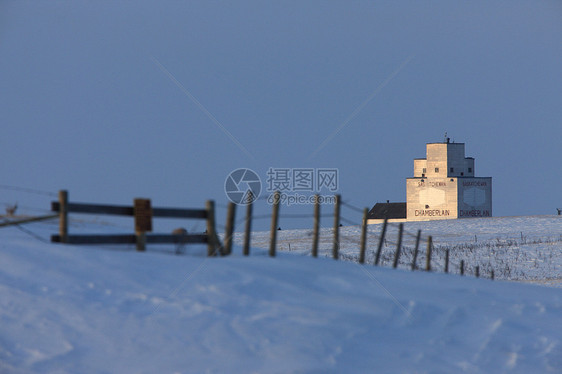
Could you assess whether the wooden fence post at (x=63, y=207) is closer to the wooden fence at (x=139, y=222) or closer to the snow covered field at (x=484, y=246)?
the wooden fence at (x=139, y=222)

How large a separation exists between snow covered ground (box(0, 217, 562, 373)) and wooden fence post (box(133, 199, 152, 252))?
511mm

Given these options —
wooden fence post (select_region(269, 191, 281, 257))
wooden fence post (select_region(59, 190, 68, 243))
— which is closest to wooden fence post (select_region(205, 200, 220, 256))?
wooden fence post (select_region(269, 191, 281, 257))

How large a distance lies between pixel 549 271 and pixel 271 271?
64.1ft

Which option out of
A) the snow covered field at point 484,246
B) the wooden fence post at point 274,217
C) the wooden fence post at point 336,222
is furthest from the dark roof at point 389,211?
the wooden fence post at point 274,217

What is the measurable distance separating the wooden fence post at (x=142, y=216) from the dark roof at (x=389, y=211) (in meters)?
93.0

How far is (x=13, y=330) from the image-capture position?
A: 976cm

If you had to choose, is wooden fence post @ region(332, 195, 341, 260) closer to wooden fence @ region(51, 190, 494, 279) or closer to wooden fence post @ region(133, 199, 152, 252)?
wooden fence @ region(51, 190, 494, 279)

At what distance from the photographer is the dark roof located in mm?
106875

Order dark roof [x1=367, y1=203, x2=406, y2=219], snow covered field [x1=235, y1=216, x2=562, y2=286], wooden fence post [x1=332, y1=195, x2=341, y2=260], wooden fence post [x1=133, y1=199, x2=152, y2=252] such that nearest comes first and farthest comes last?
wooden fence post [x1=133, y1=199, x2=152, y2=252], wooden fence post [x1=332, y1=195, x2=341, y2=260], snow covered field [x1=235, y1=216, x2=562, y2=286], dark roof [x1=367, y1=203, x2=406, y2=219]

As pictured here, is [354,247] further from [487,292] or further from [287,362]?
[287,362]

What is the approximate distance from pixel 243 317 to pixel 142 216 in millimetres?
4035

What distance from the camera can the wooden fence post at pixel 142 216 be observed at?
13.9 metres

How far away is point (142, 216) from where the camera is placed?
13930 millimetres

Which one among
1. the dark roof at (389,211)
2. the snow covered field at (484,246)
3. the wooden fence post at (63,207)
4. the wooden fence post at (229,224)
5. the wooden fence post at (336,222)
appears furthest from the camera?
the dark roof at (389,211)
